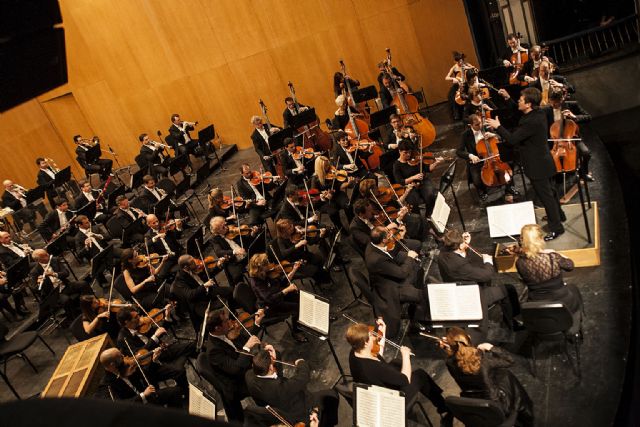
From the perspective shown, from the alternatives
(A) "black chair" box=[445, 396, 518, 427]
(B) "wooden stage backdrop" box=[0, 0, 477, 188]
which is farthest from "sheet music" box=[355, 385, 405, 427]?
(B) "wooden stage backdrop" box=[0, 0, 477, 188]

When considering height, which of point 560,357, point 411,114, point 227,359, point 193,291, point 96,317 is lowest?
point 560,357

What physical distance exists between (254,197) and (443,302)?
4.98m

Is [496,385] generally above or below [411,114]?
below

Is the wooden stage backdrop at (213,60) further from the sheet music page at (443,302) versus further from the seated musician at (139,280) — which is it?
the sheet music page at (443,302)

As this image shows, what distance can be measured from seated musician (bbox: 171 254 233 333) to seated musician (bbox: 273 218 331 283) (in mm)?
905

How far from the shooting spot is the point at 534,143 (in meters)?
5.97

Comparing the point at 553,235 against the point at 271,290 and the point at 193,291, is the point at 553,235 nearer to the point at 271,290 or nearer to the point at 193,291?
the point at 271,290

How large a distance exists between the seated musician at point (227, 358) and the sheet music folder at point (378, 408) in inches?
58.3

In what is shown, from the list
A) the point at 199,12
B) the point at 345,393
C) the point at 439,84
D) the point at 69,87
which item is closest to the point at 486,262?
the point at 345,393

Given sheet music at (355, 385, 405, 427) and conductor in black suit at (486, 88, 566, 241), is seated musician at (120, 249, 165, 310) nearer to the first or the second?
sheet music at (355, 385, 405, 427)

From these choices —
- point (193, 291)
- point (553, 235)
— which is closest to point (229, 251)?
point (193, 291)

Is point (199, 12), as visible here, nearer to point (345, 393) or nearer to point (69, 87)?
point (69, 87)

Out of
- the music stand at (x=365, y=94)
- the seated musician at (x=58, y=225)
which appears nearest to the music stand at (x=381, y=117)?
the music stand at (x=365, y=94)

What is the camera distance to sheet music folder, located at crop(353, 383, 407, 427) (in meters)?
3.78
